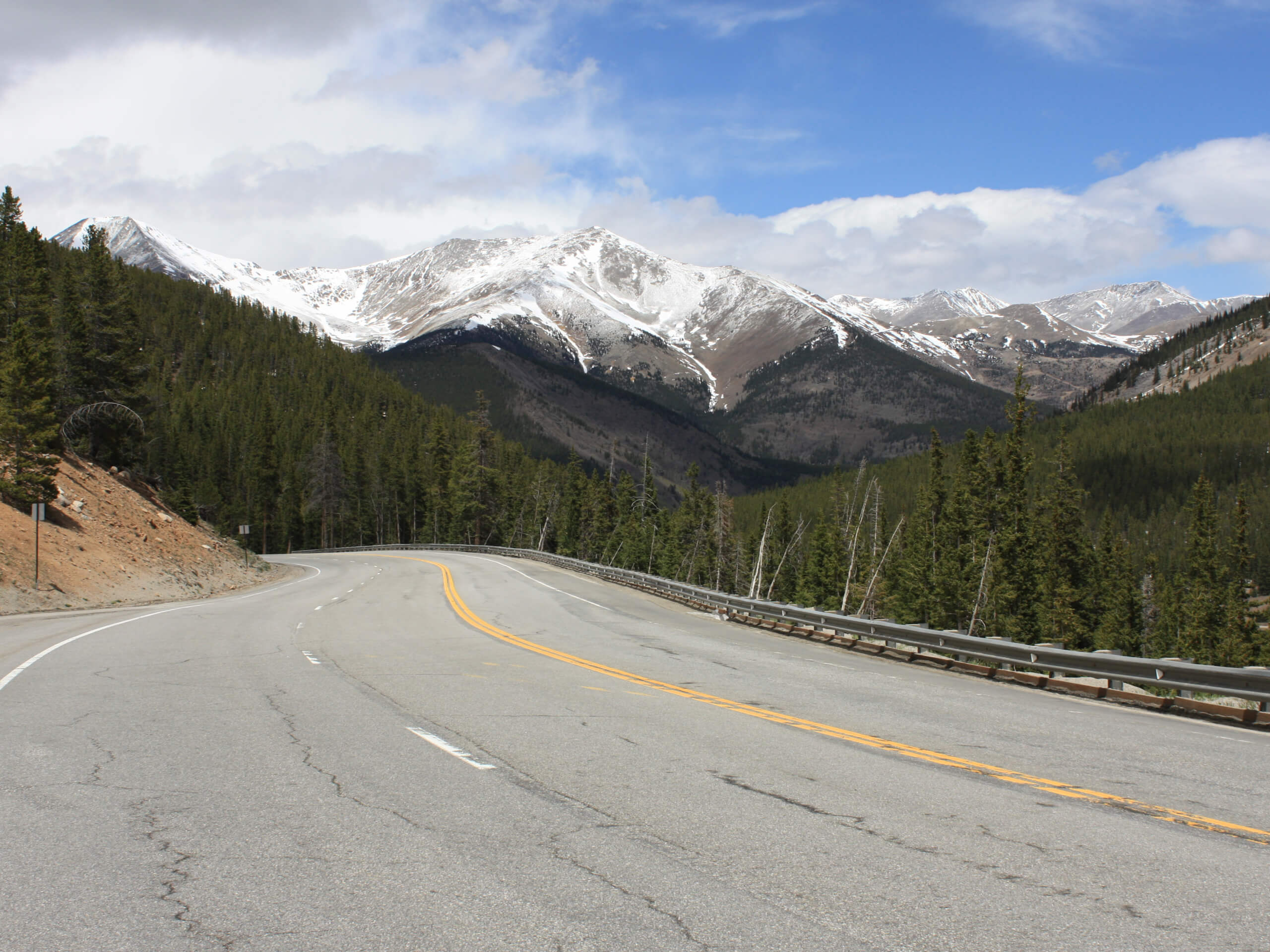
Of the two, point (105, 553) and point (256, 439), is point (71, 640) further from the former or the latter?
point (256, 439)

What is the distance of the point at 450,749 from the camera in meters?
7.63

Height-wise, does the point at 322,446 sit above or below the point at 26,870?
above

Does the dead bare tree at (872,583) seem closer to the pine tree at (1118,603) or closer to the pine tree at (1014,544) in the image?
the pine tree at (1014,544)

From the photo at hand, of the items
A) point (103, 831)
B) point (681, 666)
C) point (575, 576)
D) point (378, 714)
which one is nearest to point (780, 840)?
point (103, 831)

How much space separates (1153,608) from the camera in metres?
92.7

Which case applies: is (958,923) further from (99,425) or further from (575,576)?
Result: (99,425)

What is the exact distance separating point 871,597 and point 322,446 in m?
58.3

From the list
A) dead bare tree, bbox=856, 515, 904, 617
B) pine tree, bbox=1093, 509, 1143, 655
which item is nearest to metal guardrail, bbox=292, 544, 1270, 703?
dead bare tree, bbox=856, 515, 904, 617

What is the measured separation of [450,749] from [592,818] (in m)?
2.44

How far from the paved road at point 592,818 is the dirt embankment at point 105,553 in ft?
60.9

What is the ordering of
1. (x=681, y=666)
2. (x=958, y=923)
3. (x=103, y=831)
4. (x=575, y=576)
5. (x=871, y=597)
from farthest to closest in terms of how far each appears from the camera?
(x=871, y=597) → (x=575, y=576) → (x=681, y=666) → (x=103, y=831) → (x=958, y=923)

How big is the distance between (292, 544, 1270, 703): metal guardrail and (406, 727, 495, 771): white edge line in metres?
9.92

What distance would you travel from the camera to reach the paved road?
4.05 m

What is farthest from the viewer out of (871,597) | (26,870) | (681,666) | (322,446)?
(322,446)
